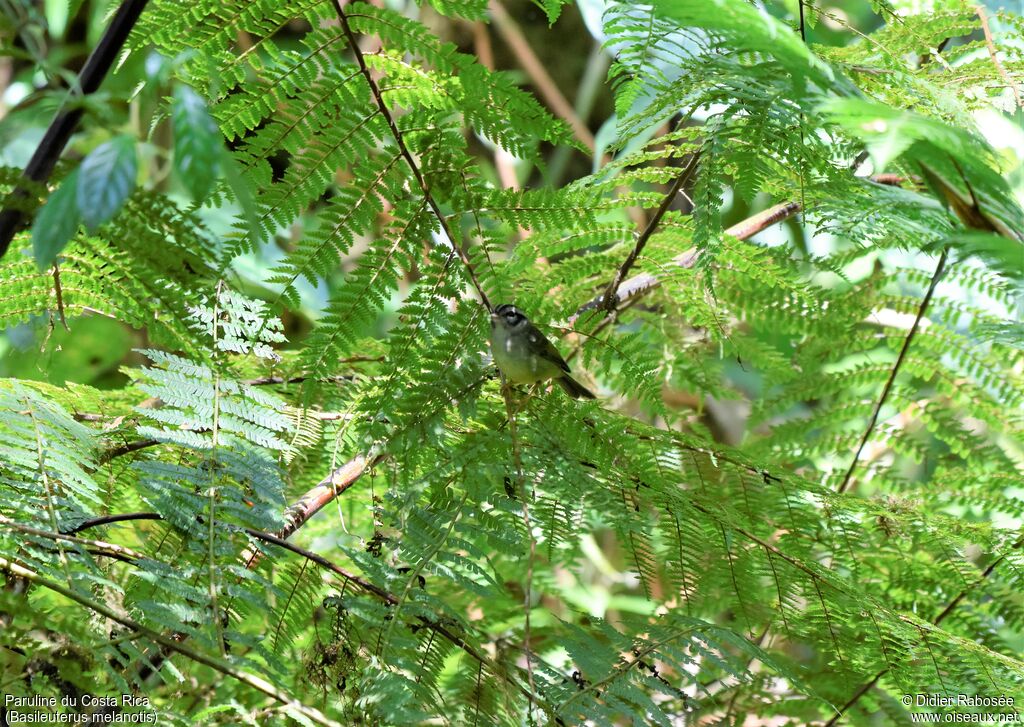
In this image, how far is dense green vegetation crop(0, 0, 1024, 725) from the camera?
103 cm

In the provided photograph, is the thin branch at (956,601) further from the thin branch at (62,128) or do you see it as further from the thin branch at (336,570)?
the thin branch at (62,128)

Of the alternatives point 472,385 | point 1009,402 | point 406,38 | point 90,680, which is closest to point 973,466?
point 1009,402

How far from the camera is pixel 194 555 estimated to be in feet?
4.25

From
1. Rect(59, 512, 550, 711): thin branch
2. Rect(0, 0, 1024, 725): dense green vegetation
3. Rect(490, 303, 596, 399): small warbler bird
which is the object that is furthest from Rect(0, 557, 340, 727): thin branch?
Rect(490, 303, 596, 399): small warbler bird

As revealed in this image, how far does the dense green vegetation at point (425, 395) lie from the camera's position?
1025 mm

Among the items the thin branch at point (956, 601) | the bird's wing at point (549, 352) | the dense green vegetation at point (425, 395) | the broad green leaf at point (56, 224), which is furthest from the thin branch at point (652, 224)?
the broad green leaf at point (56, 224)

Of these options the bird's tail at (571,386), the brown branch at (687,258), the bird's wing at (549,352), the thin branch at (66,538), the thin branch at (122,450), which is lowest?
the thin branch at (122,450)

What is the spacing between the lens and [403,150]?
1321mm

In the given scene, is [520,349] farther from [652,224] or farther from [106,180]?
[106,180]

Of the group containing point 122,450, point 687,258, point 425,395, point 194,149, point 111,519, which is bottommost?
point 122,450

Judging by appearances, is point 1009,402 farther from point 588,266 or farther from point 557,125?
point 557,125

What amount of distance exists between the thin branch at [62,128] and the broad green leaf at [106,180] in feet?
0.59

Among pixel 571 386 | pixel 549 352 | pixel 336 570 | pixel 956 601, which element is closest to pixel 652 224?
pixel 549 352

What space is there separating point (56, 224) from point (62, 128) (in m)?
0.21
